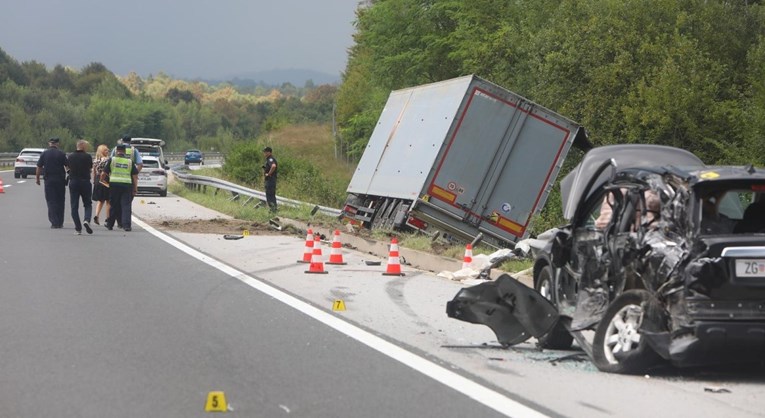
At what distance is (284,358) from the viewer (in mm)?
9227

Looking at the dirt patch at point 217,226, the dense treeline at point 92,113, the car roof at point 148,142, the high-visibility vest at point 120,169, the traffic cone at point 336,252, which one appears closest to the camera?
the traffic cone at point 336,252

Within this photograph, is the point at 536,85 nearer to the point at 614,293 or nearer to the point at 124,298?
the point at 124,298

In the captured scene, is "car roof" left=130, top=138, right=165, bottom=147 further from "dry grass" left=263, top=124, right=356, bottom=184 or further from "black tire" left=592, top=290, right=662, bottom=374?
"black tire" left=592, top=290, right=662, bottom=374

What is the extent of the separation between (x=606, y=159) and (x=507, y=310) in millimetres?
2328

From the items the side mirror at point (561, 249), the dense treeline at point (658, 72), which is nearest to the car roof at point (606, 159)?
the side mirror at point (561, 249)

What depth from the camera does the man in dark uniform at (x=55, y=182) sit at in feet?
78.6

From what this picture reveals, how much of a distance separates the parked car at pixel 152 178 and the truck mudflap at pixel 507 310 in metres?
31.3

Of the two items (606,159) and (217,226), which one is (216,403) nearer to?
(606,159)

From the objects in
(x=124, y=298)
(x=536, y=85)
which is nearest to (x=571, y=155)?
(x=536, y=85)

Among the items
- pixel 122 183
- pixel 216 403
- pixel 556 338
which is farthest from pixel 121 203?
pixel 216 403

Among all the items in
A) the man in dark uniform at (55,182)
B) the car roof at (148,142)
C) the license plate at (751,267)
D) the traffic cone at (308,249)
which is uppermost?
the license plate at (751,267)

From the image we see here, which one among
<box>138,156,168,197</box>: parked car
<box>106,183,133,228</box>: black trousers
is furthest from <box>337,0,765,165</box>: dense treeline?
<box>106,183,133,228</box>: black trousers

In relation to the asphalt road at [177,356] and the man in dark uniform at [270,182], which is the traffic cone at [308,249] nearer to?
the asphalt road at [177,356]

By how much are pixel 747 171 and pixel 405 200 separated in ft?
43.0
